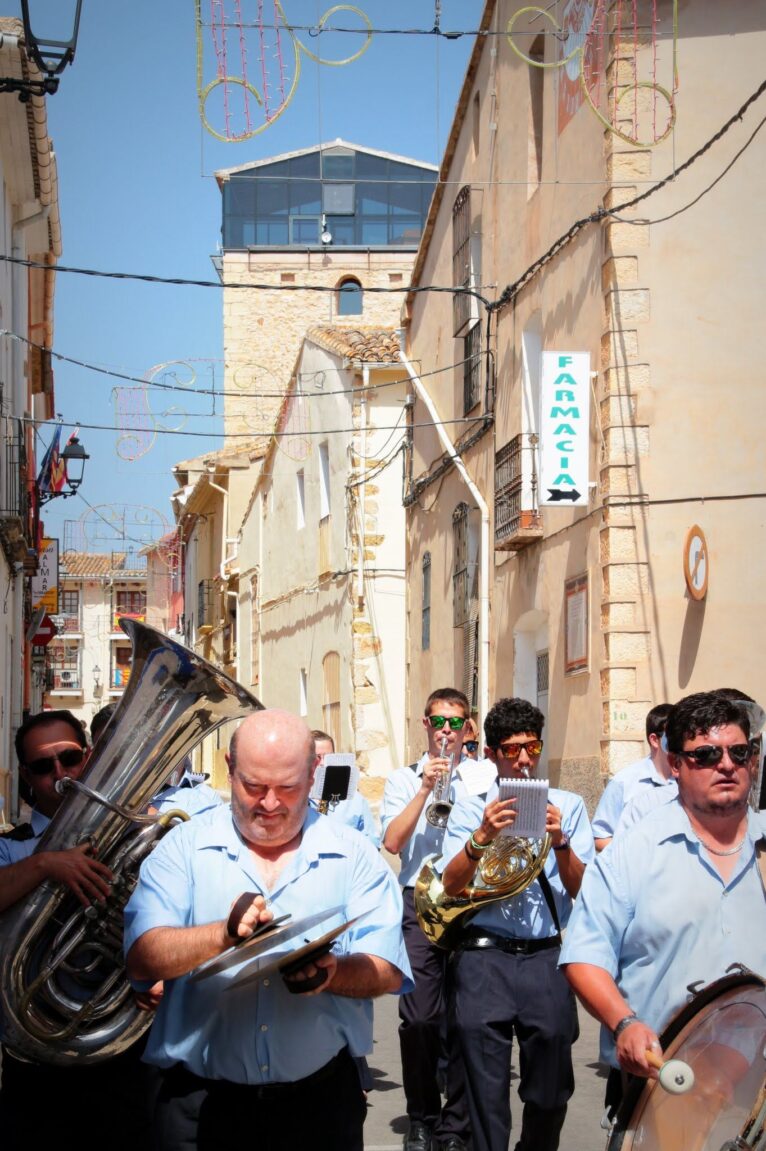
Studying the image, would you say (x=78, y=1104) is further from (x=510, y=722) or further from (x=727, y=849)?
(x=727, y=849)

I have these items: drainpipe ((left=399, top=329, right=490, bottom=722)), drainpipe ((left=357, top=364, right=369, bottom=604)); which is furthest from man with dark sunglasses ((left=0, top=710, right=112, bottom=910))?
drainpipe ((left=357, top=364, right=369, bottom=604))

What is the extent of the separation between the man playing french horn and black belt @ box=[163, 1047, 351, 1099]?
1733 millimetres

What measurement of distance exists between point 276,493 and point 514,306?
16.2 m

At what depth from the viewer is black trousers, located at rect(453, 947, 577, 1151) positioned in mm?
5660

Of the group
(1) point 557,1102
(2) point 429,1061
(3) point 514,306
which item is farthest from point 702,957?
→ (3) point 514,306

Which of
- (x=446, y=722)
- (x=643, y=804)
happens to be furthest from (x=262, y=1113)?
(x=446, y=722)

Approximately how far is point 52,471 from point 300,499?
4711 millimetres

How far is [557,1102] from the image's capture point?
5.65m

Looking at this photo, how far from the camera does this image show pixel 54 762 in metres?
5.13

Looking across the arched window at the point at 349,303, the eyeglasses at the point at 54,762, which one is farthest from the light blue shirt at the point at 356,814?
the arched window at the point at 349,303

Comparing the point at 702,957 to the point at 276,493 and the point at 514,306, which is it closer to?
the point at 514,306

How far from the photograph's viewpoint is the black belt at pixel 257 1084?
3.75 meters

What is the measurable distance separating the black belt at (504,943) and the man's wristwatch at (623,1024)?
2.01 meters

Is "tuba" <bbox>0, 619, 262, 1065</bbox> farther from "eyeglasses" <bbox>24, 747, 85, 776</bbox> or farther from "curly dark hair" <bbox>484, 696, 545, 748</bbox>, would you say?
"curly dark hair" <bbox>484, 696, 545, 748</bbox>
